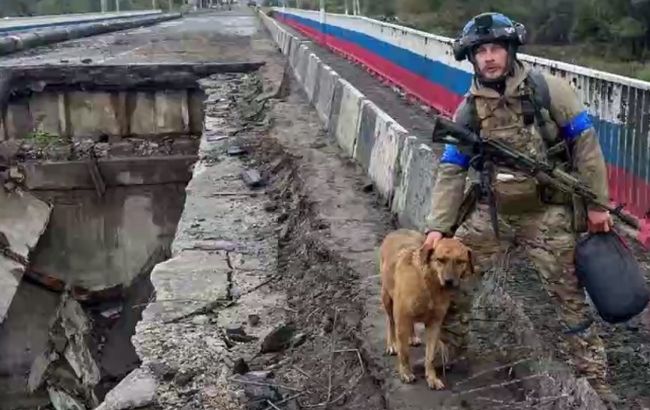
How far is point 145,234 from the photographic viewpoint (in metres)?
17.8

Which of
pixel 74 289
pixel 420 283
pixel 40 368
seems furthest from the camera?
pixel 74 289

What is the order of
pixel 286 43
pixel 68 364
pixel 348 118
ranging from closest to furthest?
pixel 348 118 → pixel 68 364 → pixel 286 43

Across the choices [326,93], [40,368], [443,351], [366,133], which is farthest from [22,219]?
[443,351]

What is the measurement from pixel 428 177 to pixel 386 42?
14737 millimetres

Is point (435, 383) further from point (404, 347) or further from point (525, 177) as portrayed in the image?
point (525, 177)

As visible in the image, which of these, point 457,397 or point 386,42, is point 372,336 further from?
point 386,42

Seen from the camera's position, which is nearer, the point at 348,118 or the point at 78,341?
the point at 348,118

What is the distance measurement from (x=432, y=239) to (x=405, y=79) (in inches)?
582

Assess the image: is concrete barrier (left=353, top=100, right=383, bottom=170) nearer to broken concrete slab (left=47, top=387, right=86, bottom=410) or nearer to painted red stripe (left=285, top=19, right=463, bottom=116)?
painted red stripe (left=285, top=19, right=463, bottom=116)

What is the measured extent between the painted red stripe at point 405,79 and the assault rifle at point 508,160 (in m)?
9.35

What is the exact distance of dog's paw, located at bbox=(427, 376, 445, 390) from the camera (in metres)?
4.62

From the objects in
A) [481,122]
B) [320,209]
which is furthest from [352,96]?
[481,122]

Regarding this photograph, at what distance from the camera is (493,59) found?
4156mm

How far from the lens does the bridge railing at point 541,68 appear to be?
7.29m
